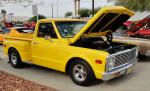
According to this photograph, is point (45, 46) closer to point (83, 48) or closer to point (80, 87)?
point (83, 48)

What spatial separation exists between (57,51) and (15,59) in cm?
241

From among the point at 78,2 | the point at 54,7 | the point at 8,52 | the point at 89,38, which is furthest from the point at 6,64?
the point at 54,7

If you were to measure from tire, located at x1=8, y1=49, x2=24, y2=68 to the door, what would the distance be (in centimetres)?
93

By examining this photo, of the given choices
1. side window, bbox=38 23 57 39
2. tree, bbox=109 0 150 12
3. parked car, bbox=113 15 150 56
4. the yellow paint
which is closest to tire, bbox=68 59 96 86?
the yellow paint

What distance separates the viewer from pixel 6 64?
10.2 meters

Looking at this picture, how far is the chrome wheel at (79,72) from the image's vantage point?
23.4 feet

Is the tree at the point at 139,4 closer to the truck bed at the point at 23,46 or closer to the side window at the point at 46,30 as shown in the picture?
the truck bed at the point at 23,46

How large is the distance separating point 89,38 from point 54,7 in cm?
6300

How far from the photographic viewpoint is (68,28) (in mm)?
8055

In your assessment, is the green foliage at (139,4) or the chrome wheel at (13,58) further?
the green foliage at (139,4)

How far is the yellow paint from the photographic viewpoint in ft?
22.1

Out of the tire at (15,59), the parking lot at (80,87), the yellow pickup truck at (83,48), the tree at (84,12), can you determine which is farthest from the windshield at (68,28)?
the tree at (84,12)

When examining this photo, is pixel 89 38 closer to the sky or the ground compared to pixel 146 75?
closer to the sky

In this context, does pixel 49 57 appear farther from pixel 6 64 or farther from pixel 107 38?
pixel 6 64
